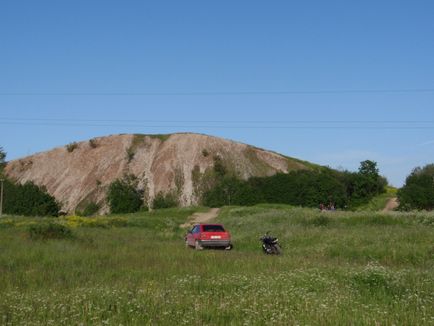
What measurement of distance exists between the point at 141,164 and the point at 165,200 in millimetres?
18217

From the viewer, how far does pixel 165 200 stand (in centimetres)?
8669

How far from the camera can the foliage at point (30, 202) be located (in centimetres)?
7612

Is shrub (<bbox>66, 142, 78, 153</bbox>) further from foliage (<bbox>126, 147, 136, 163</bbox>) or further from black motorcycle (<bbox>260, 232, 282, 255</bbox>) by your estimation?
black motorcycle (<bbox>260, 232, 282, 255</bbox>)

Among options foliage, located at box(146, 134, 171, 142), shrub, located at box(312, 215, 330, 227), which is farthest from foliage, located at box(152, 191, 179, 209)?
shrub, located at box(312, 215, 330, 227)

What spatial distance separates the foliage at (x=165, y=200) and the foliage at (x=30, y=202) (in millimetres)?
15226

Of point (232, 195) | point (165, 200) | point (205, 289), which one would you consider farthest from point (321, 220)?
point (165, 200)

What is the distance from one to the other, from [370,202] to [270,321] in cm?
8686

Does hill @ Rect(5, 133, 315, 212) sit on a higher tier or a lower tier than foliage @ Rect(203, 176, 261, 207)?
higher

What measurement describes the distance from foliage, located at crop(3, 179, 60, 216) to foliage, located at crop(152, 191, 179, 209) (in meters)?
15.2

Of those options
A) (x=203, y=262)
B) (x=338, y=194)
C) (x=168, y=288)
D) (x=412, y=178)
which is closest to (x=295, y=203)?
(x=338, y=194)

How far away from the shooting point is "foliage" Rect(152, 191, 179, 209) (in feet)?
275

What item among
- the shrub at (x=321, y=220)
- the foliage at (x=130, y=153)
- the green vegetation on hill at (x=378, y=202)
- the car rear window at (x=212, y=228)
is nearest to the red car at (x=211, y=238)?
the car rear window at (x=212, y=228)

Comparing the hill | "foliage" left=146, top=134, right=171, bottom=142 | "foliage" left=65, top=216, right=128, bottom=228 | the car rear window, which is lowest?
the car rear window

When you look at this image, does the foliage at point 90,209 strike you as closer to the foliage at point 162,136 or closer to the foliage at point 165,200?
the foliage at point 165,200
